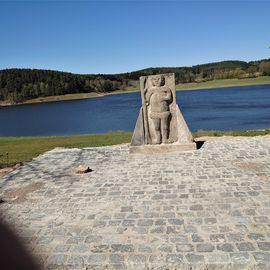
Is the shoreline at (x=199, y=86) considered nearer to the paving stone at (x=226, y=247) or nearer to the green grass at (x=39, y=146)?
the green grass at (x=39, y=146)

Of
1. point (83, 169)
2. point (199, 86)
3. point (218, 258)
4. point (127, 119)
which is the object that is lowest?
point (199, 86)

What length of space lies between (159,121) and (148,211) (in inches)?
224

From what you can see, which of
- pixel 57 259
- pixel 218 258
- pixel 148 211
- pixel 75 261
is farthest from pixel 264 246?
pixel 57 259

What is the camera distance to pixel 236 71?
405 ft

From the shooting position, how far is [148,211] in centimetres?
655

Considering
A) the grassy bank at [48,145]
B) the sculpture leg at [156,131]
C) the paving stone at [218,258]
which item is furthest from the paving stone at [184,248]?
the grassy bank at [48,145]

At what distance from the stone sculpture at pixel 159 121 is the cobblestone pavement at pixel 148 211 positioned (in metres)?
0.85

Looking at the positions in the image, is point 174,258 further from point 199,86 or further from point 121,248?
point 199,86

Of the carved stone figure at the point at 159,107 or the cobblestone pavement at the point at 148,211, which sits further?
the carved stone figure at the point at 159,107

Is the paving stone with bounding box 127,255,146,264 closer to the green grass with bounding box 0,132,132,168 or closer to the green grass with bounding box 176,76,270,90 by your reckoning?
the green grass with bounding box 0,132,132,168

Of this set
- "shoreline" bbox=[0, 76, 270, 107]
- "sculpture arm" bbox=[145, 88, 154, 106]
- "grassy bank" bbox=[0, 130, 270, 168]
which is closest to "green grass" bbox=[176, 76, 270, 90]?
"shoreline" bbox=[0, 76, 270, 107]

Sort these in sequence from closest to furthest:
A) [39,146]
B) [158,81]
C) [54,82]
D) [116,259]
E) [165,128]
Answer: [116,259], [158,81], [165,128], [39,146], [54,82]

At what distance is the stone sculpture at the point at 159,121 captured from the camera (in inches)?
460

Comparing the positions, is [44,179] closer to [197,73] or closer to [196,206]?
[196,206]
